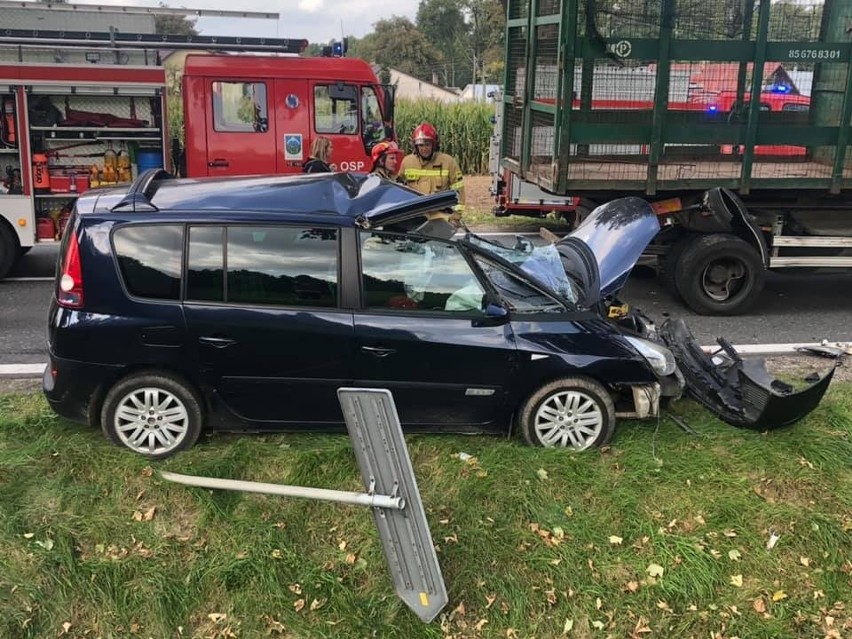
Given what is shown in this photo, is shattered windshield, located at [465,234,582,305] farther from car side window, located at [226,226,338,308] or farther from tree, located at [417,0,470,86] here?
tree, located at [417,0,470,86]

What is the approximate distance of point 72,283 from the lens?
4.38 metres

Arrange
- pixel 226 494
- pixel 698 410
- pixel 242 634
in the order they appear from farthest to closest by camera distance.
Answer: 1. pixel 698 410
2. pixel 226 494
3. pixel 242 634

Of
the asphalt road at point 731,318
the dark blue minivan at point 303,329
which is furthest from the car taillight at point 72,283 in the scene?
the asphalt road at point 731,318

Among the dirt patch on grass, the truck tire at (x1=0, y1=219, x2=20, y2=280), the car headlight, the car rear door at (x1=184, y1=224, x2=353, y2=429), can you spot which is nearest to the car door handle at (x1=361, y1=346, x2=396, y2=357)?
the car rear door at (x1=184, y1=224, x2=353, y2=429)

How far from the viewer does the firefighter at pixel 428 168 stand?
759cm

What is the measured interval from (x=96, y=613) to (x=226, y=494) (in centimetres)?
81

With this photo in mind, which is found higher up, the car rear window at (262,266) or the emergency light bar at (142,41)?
the emergency light bar at (142,41)

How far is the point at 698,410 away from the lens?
5109 millimetres

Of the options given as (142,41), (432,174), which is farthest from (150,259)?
(142,41)

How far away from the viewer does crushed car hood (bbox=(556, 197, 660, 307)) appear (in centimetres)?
520

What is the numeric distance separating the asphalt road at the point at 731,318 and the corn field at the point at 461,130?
42.8 ft

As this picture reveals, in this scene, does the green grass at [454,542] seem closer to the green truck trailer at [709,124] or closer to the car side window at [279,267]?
the car side window at [279,267]

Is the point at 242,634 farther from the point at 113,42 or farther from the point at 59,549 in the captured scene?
the point at 113,42

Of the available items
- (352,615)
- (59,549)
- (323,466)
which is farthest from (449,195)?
(59,549)
